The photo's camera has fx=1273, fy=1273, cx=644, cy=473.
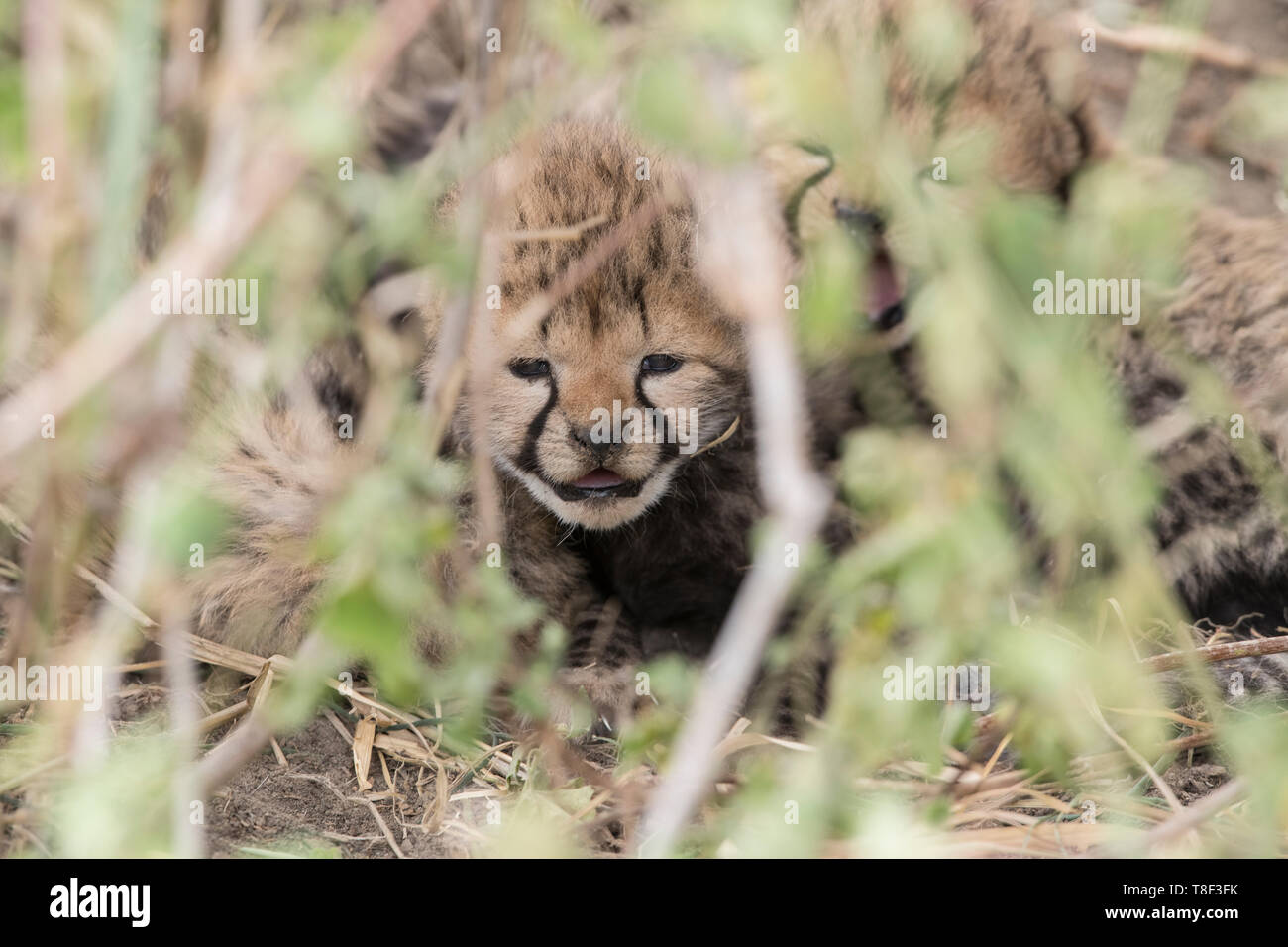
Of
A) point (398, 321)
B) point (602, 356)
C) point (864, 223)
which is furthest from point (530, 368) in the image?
point (864, 223)

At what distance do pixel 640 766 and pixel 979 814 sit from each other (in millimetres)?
486

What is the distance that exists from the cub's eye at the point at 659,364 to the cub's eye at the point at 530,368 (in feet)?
0.49

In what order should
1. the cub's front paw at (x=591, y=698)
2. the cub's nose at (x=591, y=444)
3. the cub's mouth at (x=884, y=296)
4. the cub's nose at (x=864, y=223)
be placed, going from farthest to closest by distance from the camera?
1. the cub's mouth at (x=884, y=296)
2. the cub's nose at (x=864, y=223)
3. the cub's front paw at (x=591, y=698)
4. the cub's nose at (x=591, y=444)

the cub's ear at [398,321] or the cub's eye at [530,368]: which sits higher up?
the cub's ear at [398,321]

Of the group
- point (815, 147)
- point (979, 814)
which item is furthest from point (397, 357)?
Answer: point (979, 814)

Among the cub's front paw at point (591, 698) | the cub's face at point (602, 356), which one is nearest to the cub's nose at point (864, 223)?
the cub's face at point (602, 356)

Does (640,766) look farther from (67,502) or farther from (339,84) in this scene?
(339,84)

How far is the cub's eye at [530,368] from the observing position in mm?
1931

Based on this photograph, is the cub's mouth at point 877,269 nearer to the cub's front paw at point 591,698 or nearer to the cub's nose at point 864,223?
the cub's nose at point 864,223

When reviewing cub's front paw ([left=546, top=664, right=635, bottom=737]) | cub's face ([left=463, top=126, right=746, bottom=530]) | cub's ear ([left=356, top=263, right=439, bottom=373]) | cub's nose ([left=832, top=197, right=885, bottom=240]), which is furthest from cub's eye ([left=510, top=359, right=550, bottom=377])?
cub's nose ([left=832, top=197, right=885, bottom=240])

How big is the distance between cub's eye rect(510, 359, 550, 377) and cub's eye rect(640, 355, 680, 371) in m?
0.15

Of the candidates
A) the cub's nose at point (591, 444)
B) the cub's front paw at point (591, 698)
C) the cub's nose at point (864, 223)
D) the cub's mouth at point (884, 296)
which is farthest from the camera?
the cub's mouth at point (884, 296)

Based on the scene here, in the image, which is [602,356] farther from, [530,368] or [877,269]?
[877,269]

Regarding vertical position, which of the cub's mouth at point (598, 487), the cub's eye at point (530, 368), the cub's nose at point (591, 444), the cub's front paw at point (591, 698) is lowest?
the cub's front paw at point (591, 698)
